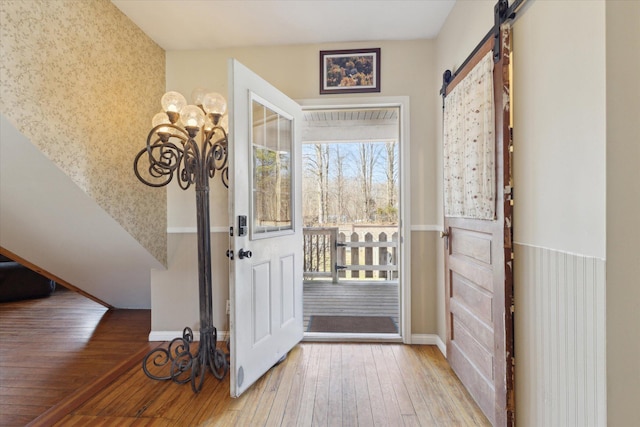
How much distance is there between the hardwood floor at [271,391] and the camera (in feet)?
5.53

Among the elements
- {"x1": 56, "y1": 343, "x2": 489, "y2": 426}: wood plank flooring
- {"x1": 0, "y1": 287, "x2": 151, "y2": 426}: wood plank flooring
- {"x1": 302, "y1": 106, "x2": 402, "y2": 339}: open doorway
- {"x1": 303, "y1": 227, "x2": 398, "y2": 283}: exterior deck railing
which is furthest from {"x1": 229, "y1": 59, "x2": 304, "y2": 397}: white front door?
{"x1": 303, "y1": 227, "x2": 398, "y2": 283}: exterior deck railing

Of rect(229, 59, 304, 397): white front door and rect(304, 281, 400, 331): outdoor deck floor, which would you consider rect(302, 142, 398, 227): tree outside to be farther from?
rect(229, 59, 304, 397): white front door

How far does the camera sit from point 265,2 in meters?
2.06

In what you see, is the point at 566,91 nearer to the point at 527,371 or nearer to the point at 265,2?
the point at 527,371

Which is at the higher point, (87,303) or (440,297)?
(440,297)

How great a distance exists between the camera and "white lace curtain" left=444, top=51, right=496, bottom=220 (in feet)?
5.02

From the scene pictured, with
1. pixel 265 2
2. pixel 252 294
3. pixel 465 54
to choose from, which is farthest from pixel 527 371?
pixel 265 2

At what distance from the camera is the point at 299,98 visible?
2.62 metres

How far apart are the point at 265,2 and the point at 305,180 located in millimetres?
3669

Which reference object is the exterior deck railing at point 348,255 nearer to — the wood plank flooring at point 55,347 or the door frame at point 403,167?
the door frame at point 403,167

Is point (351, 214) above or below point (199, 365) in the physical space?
above

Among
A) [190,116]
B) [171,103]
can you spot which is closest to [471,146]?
[190,116]

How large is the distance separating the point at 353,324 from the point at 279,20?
2.75 metres

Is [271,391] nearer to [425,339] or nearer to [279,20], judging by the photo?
[425,339]
